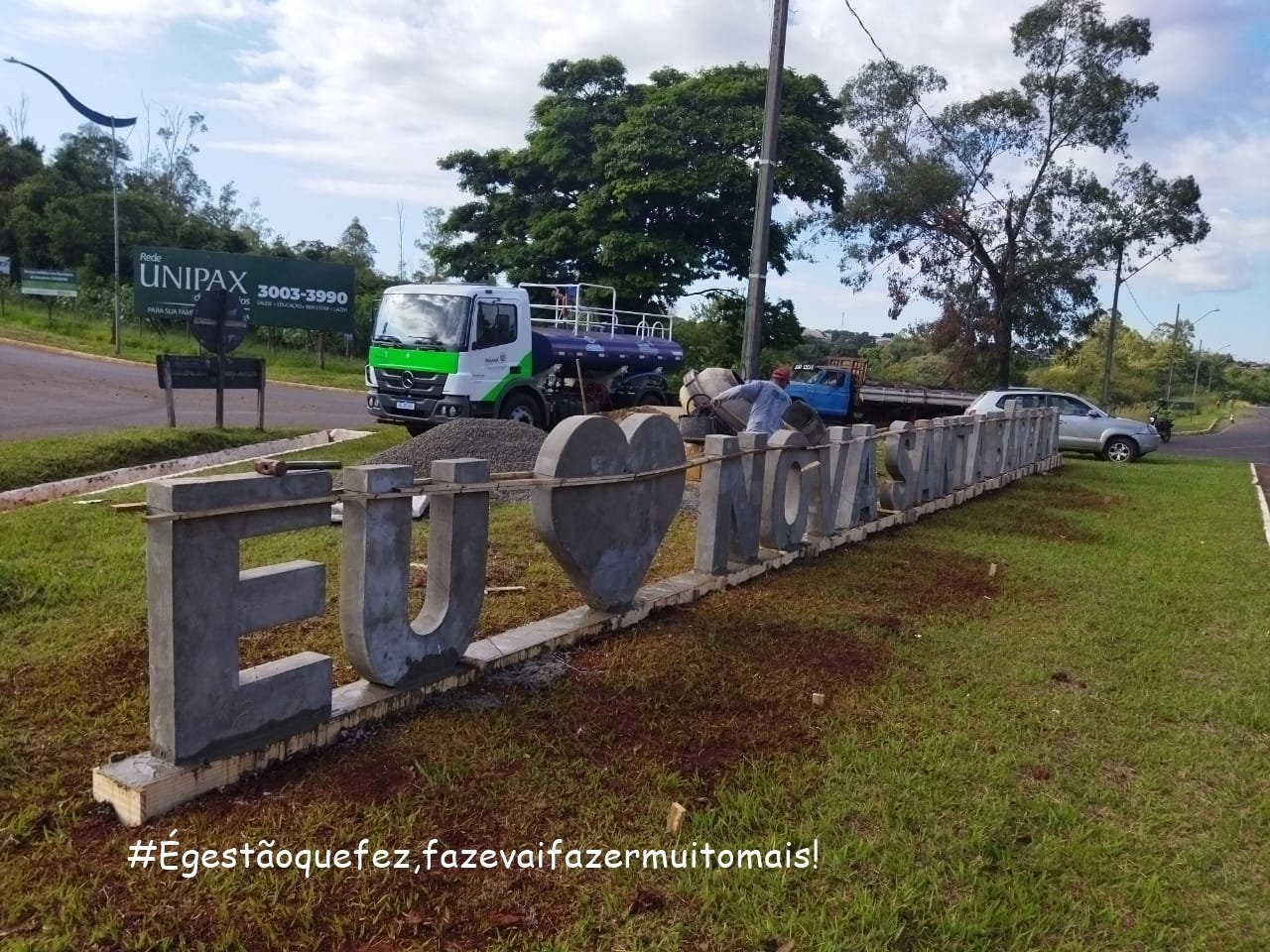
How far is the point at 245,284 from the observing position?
26.1 m

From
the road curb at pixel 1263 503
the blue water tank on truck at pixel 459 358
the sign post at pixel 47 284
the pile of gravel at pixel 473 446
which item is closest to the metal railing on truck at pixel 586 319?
the blue water tank on truck at pixel 459 358

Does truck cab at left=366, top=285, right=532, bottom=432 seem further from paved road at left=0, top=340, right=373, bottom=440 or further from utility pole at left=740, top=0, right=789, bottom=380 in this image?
utility pole at left=740, top=0, right=789, bottom=380

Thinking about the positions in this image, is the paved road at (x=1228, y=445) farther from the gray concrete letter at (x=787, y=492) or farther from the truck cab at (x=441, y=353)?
the gray concrete letter at (x=787, y=492)

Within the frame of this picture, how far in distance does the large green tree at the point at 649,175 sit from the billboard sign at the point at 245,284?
567 centimetres

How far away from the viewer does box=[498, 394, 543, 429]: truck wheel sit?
48.3 ft

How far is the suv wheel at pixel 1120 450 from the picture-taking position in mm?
20000

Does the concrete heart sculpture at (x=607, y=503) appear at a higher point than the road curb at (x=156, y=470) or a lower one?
higher

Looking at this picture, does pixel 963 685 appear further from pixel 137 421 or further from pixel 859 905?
pixel 137 421

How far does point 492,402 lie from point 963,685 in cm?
1055

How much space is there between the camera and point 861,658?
498 centimetres

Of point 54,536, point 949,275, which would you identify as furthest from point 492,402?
point 949,275

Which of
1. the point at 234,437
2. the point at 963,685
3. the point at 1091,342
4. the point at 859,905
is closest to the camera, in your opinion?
the point at 859,905

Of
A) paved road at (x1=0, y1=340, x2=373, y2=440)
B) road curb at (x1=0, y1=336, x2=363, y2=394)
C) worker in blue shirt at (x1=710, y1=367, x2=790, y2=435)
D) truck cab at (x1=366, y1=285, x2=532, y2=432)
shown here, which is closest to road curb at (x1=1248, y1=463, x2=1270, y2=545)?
worker in blue shirt at (x1=710, y1=367, x2=790, y2=435)

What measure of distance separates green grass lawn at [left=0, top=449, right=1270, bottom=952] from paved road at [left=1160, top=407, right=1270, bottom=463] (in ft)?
68.8
